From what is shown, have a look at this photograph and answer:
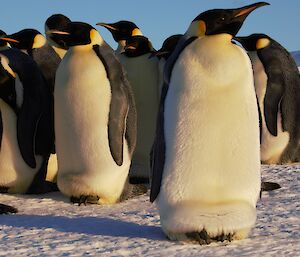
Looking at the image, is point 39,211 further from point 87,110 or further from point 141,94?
point 141,94

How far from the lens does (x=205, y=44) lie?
415 cm

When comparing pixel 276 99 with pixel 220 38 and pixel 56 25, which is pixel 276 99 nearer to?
pixel 56 25

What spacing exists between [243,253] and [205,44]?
1230 millimetres

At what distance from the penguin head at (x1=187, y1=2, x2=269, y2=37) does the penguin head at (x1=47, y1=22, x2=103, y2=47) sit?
1736 mm

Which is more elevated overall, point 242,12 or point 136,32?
point 242,12

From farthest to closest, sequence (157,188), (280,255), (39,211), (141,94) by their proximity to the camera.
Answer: (141,94), (39,211), (157,188), (280,255)

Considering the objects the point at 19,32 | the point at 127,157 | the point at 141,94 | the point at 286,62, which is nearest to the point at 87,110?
the point at 127,157

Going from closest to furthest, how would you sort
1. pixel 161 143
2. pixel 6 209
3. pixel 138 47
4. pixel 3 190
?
pixel 161 143 < pixel 6 209 < pixel 3 190 < pixel 138 47

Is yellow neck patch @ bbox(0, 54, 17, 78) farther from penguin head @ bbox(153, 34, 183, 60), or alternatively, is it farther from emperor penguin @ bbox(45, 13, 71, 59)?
penguin head @ bbox(153, 34, 183, 60)

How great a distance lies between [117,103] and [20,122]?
94 centimetres

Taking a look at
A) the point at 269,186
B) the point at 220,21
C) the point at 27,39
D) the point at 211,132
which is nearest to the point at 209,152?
the point at 211,132

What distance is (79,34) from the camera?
5824 millimetres

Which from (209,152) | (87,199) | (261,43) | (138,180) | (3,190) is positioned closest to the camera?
(209,152)

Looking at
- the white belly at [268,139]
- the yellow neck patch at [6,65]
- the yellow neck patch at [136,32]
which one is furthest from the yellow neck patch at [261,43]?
the yellow neck patch at [6,65]
